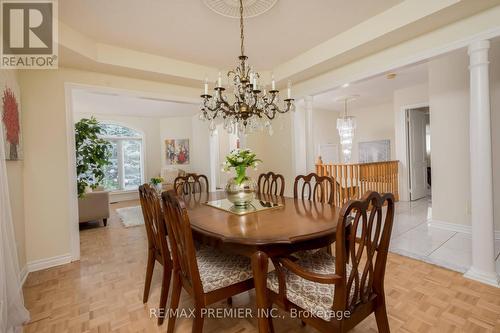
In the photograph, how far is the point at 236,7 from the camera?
219cm

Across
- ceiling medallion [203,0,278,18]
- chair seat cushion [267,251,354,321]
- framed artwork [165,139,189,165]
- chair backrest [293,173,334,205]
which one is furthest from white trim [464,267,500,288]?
framed artwork [165,139,189,165]

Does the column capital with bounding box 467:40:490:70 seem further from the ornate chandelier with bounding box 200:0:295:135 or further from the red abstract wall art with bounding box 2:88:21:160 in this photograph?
the red abstract wall art with bounding box 2:88:21:160

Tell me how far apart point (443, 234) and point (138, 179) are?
7442 millimetres

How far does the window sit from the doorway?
7152 millimetres

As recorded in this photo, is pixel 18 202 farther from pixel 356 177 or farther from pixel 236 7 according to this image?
pixel 356 177

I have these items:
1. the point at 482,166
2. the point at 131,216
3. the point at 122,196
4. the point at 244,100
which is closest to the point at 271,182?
the point at 244,100

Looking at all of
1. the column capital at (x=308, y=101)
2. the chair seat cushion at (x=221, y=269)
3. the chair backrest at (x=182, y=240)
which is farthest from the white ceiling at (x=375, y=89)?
the chair backrest at (x=182, y=240)

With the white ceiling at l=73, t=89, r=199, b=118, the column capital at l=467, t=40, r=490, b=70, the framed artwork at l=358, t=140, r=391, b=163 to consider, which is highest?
the white ceiling at l=73, t=89, r=199, b=118

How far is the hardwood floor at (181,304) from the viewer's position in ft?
5.54

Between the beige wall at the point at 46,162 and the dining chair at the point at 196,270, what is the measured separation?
7.02ft

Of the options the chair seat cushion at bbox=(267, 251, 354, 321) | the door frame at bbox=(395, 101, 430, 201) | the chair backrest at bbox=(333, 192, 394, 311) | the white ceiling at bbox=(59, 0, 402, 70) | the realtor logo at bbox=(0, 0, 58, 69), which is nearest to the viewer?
the chair backrest at bbox=(333, 192, 394, 311)

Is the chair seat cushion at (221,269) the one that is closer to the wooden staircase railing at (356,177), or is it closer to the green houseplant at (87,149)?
the green houseplant at (87,149)

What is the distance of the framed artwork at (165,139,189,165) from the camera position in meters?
7.72

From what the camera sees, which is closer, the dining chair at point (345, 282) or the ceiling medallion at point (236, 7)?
the dining chair at point (345, 282)
